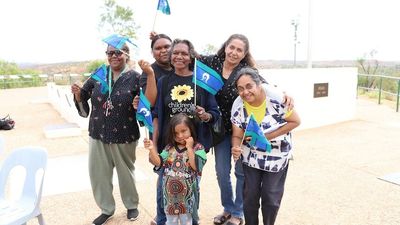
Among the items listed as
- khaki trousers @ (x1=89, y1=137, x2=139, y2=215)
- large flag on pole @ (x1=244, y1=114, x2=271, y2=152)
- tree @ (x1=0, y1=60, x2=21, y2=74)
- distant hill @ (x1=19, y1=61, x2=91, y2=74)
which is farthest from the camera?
distant hill @ (x1=19, y1=61, x2=91, y2=74)

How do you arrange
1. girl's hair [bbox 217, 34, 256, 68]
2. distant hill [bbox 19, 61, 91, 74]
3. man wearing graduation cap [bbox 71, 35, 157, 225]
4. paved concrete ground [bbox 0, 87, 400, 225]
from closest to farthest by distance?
girl's hair [bbox 217, 34, 256, 68] < man wearing graduation cap [bbox 71, 35, 157, 225] < paved concrete ground [bbox 0, 87, 400, 225] < distant hill [bbox 19, 61, 91, 74]

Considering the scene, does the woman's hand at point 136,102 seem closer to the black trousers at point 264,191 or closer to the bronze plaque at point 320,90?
the black trousers at point 264,191

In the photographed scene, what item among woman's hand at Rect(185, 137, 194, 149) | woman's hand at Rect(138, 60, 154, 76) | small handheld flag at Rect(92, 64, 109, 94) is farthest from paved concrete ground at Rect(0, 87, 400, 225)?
woman's hand at Rect(138, 60, 154, 76)

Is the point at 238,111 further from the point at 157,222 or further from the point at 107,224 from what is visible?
the point at 107,224

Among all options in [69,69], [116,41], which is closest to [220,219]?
[116,41]

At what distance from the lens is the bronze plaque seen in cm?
806

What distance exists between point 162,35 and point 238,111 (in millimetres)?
967

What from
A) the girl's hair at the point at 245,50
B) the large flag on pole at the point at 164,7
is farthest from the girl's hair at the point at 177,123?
the large flag on pole at the point at 164,7

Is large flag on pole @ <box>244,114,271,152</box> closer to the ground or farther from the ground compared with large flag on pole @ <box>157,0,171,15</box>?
closer to the ground

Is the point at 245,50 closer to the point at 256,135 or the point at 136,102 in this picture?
the point at 256,135

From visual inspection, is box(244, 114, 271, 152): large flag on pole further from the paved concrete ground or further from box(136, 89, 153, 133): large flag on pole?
the paved concrete ground

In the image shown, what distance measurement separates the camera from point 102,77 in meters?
3.34

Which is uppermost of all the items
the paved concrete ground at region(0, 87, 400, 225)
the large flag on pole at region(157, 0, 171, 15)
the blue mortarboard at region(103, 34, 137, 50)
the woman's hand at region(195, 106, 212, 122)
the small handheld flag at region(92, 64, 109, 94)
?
the large flag on pole at region(157, 0, 171, 15)

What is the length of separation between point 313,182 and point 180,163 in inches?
90.8
